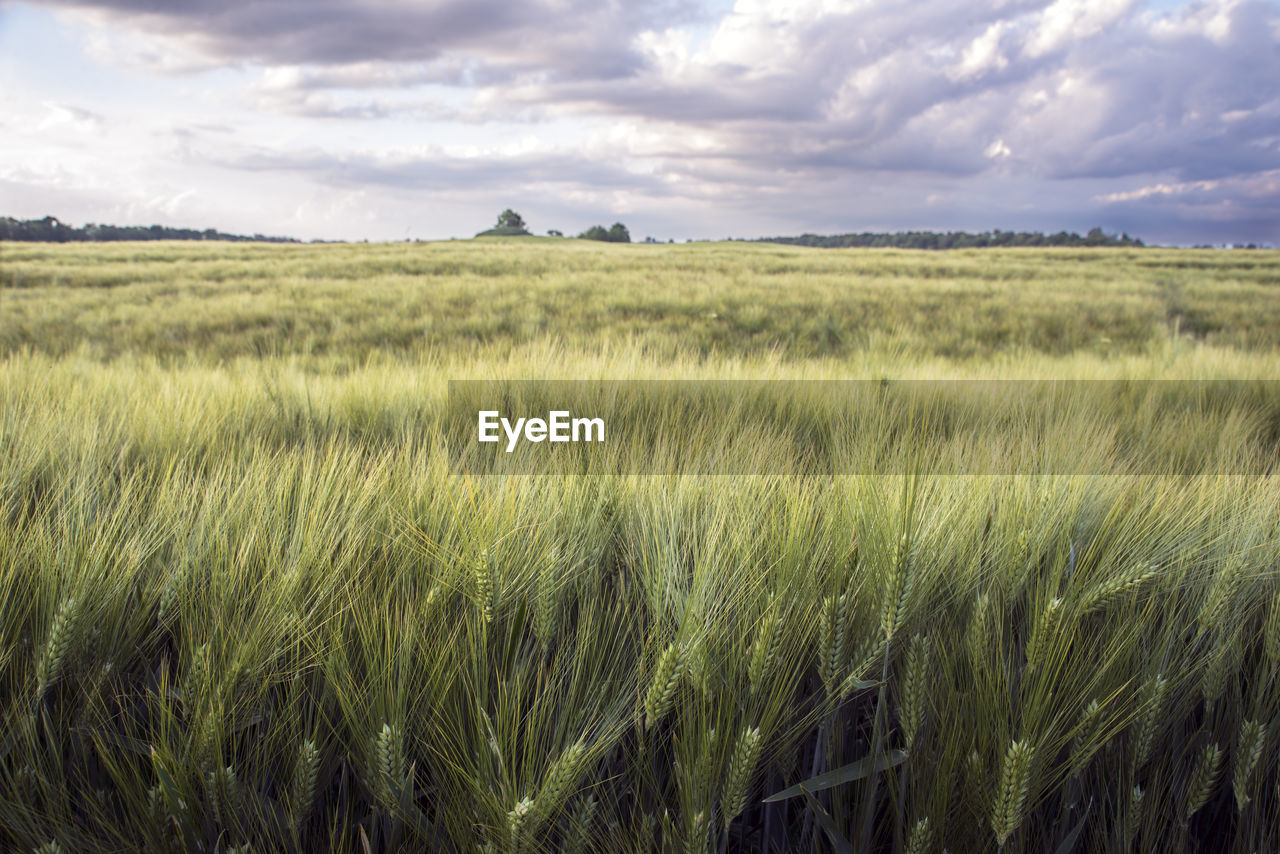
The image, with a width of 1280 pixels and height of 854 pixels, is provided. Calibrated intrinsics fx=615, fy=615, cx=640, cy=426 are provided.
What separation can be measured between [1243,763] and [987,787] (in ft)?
1.02

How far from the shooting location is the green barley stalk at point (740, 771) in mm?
622

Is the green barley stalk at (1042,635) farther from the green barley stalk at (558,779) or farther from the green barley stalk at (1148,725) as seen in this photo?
the green barley stalk at (558,779)

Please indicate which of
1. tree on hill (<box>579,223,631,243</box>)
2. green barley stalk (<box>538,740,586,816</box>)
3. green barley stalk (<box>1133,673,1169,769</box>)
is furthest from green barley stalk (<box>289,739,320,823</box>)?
tree on hill (<box>579,223,631,243</box>)

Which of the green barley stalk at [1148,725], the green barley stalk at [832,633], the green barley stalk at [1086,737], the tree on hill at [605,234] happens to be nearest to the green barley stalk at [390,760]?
the green barley stalk at [832,633]

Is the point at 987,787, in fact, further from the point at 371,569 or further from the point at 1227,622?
the point at 371,569

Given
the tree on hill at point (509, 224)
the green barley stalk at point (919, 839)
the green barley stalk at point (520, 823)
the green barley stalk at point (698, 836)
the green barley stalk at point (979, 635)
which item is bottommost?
the green barley stalk at point (919, 839)

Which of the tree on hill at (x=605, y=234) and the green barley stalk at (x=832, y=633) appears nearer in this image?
the green barley stalk at (x=832, y=633)

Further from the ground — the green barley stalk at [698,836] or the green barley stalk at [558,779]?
the green barley stalk at [558,779]

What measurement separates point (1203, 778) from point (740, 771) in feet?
1.91
